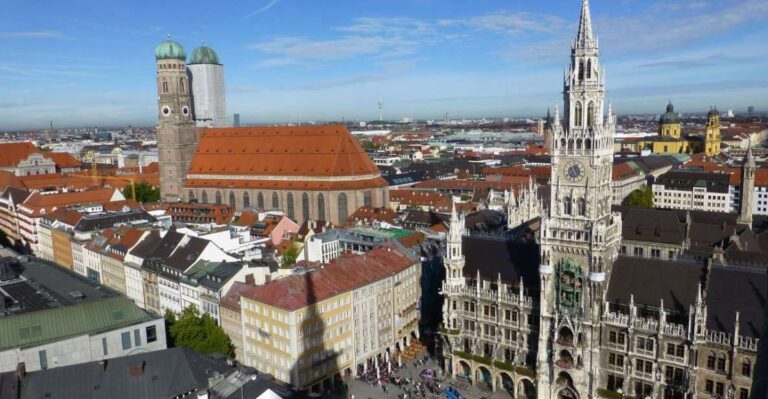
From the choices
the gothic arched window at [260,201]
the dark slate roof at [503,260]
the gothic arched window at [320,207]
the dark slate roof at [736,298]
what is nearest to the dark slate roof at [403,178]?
the gothic arched window at [320,207]

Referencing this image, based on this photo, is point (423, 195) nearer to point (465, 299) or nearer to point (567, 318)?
point (465, 299)

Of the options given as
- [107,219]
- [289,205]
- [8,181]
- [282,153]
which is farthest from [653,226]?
[8,181]

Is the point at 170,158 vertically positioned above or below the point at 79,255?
above

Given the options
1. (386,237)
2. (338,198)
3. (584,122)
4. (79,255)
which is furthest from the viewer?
(338,198)

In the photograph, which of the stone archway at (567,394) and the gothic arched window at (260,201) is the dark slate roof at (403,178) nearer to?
the gothic arched window at (260,201)

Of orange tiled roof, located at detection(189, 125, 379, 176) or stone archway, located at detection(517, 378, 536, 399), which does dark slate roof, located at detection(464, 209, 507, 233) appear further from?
orange tiled roof, located at detection(189, 125, 379, 176)

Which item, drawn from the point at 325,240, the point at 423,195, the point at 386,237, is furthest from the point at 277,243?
the point at 423,195
